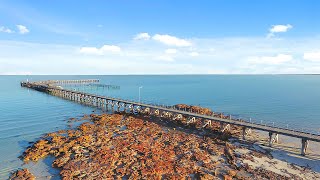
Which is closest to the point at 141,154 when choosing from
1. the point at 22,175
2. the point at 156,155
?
the point at 156,155

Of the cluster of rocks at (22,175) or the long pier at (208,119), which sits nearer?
the cluster of rocks at (22,175)

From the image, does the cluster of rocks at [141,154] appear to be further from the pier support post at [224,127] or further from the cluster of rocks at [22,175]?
the cluster of rocks at [22,175]

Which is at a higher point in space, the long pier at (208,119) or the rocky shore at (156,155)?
the long pier at (208,119)

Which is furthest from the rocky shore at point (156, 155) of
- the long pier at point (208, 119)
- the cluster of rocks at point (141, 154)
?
the long pier at point (208, 119)

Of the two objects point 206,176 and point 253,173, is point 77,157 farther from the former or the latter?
point 253,173

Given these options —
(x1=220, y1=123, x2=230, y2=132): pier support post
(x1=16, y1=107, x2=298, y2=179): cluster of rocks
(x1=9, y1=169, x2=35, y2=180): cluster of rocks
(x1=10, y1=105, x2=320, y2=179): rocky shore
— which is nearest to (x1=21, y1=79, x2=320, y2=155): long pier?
(x1=220, y1=123, x2=230, y2=132): pier support post

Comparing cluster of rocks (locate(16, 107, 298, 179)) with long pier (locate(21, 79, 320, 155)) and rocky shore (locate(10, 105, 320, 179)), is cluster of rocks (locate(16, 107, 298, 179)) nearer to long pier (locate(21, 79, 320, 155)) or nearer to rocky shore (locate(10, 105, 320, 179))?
rocky shore (locate(10, 105, 320, 179))

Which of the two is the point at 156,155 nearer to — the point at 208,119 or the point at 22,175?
the point at 22,175
